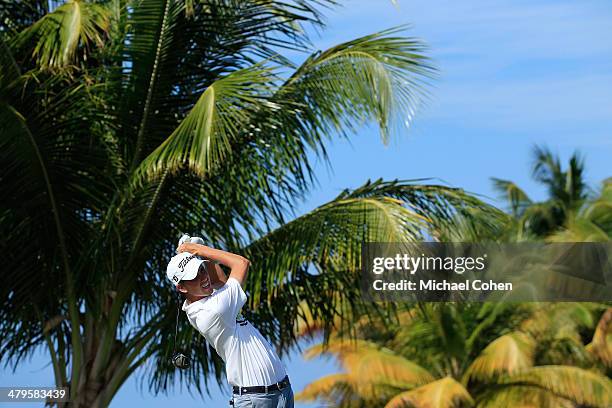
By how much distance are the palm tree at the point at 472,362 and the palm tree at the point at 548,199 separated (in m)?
6.95

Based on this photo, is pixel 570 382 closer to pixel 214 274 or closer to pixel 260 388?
pixel 214 274

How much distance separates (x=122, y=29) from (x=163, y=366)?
4425mm

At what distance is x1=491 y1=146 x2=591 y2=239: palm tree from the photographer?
41.8m

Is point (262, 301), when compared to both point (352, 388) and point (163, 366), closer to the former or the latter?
point (163, 366)

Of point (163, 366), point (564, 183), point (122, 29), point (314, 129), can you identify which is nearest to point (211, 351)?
point (163, 366)

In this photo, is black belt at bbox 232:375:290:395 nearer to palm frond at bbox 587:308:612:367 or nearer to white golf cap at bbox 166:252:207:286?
white golf cap at bbox 166:252:207:286

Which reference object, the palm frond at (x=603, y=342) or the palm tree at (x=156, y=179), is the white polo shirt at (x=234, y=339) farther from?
the palm frond at (x=603, y=342)

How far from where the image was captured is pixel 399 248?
12.3 metres

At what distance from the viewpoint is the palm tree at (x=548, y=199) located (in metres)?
41.8

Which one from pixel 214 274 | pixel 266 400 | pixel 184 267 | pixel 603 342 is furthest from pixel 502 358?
pixel 184 267

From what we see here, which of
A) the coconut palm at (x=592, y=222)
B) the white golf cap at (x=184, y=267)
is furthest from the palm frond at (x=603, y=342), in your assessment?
the white golf cap at (x=184, y=267)

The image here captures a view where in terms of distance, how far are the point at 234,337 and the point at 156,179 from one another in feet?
24.2

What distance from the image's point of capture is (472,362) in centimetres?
3127

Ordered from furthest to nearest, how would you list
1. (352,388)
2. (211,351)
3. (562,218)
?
(562,218) < (352,388) < (211,351)
